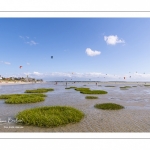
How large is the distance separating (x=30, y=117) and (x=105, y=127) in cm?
535

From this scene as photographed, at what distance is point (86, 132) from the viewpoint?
27.3ft
